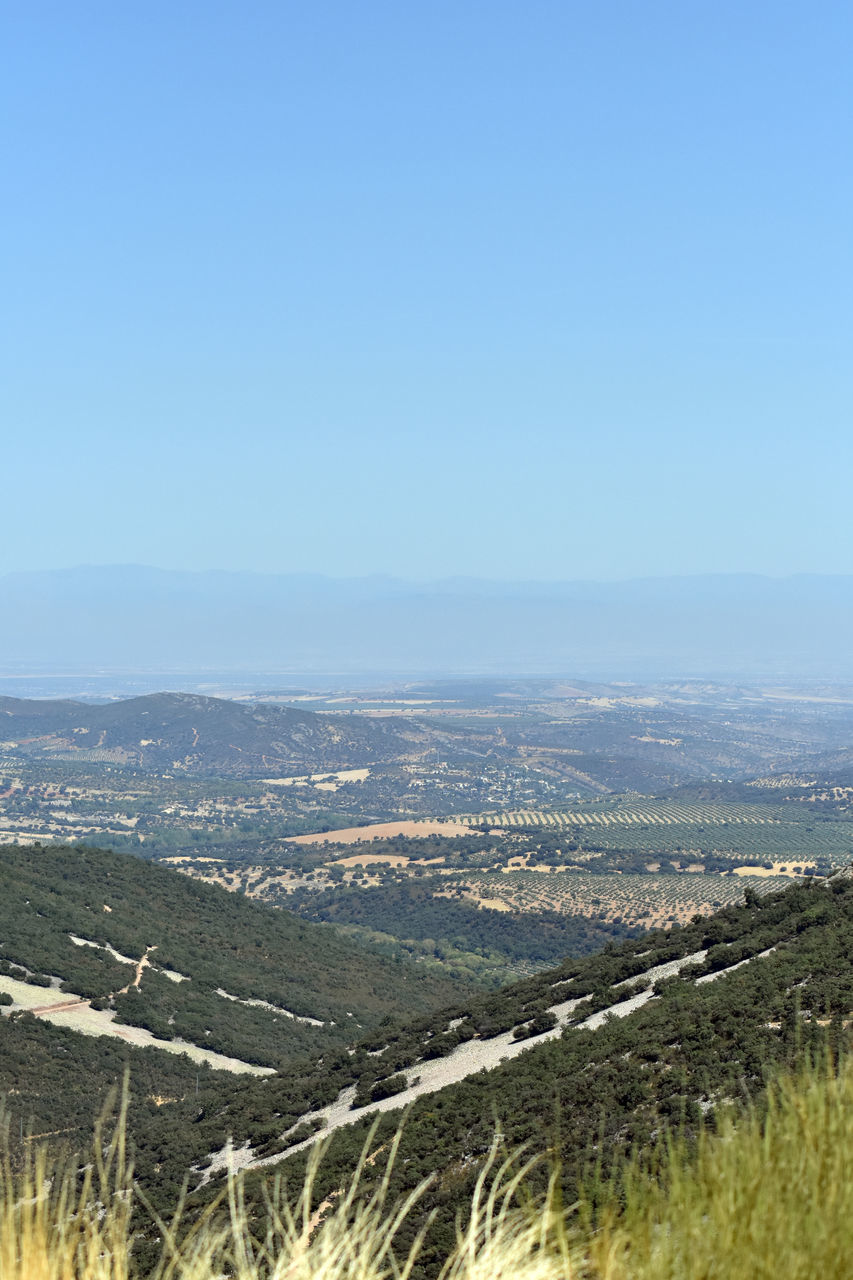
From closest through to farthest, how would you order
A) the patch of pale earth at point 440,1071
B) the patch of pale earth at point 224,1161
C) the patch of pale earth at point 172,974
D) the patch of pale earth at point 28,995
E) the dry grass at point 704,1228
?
the dry grass at point 704,1228, the patch of pale earth at point 224,1161, the patch of pale earth at point 440,1071, the patch of pale earth at point 28,995, the patch of pale earth at point 172,974

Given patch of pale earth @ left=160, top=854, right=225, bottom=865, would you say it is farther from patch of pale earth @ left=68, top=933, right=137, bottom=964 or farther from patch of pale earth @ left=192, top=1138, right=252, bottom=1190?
patch of pale earth @ left=192, top=1138, right=252, bottom=1190

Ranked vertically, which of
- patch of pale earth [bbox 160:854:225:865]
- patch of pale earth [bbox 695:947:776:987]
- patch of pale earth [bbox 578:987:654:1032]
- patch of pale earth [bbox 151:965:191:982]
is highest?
patch of pale earth [bbox 695:947:776:987]

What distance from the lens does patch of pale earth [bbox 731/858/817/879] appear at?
109 metres

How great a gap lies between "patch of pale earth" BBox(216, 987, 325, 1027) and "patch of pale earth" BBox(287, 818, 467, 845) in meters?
89.4

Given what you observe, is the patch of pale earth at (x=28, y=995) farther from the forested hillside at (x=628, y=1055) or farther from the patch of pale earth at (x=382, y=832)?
the patch of pale earth at (x=382, y=832)

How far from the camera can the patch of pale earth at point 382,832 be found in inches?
6117

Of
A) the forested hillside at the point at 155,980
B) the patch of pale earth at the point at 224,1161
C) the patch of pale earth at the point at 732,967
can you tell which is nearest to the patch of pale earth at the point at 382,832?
the forested hillside at the point at 155,980

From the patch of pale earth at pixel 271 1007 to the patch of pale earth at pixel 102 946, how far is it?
16.7 feet

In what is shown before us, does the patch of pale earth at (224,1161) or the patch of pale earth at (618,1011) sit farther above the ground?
the patch of pale earth at (618,1011)

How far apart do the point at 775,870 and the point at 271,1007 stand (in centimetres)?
6515

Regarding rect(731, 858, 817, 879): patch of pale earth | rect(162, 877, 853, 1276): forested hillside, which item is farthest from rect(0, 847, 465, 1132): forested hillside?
rect(731, 858, 817, 879): patch of pale earth

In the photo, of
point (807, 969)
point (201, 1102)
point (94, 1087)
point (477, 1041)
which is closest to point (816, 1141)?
point (807, 969)

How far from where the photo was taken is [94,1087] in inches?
1618

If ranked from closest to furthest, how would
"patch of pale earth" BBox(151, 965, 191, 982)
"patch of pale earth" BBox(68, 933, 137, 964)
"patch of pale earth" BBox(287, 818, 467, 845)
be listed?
1. "patch of pale earth" BBox(68, 933, 137, 964)
2. "patch of pale earth" BBox(151, 965, 191, 982)
3. "patch of pale earth" BBox(287, 818, 467, 845)
